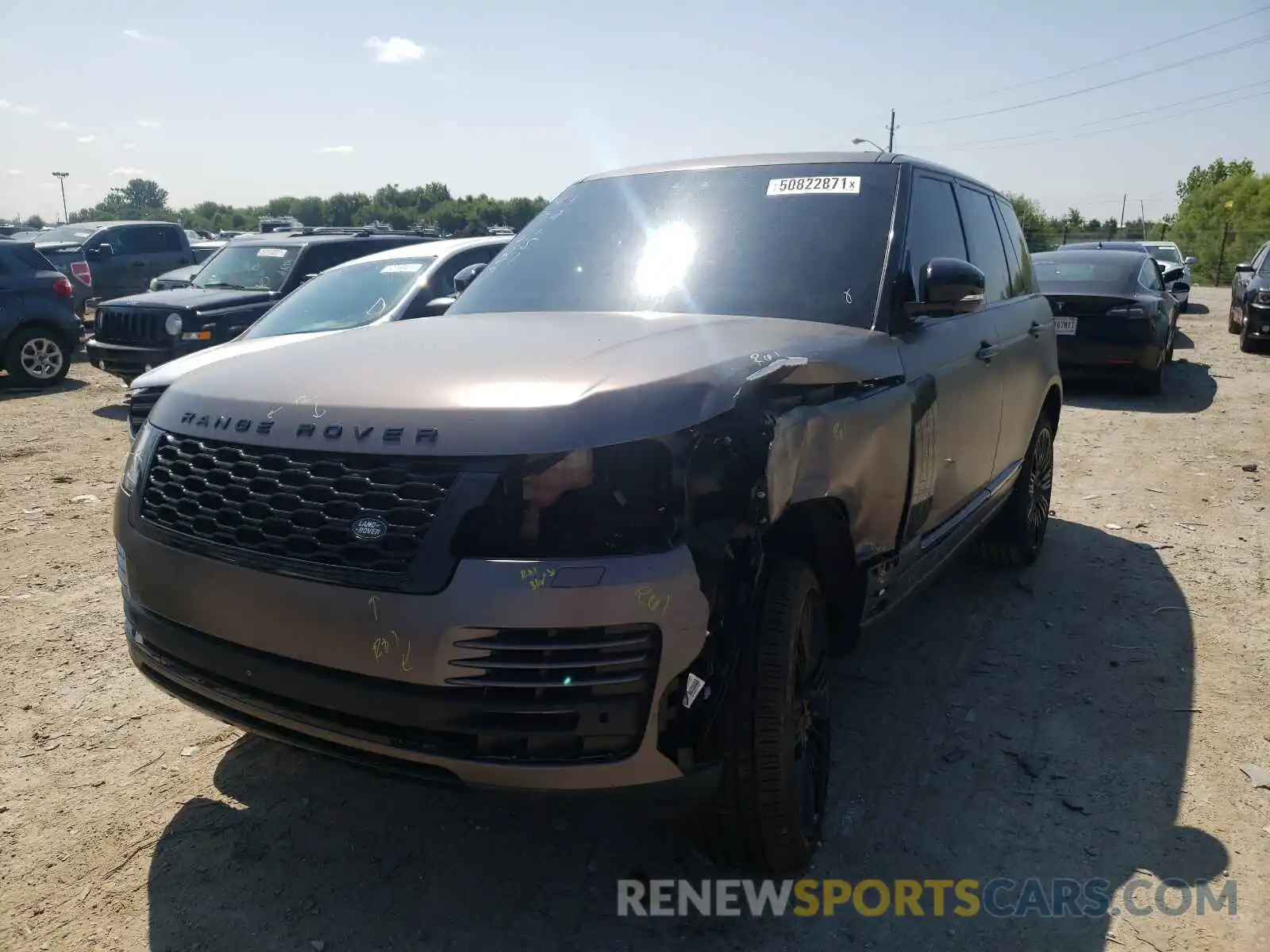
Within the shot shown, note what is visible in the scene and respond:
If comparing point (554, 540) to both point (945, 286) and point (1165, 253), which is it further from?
point (1165, 253)

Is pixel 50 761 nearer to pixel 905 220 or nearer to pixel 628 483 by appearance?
pixel 628 483

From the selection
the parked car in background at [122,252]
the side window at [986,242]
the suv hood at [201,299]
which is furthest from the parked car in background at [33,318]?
the side window at [986,242]

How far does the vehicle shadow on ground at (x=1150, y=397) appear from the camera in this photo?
10.2m

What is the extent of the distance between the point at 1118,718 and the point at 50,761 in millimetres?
3777

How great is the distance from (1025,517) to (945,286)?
233 centimetres

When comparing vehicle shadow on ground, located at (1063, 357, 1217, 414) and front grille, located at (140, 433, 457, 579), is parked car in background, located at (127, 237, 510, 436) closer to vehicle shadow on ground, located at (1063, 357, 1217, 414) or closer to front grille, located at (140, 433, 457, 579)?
front grille, located at (140, 433, 457, 579)

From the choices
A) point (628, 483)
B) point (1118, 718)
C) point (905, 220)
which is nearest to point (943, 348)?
point (905, 220)

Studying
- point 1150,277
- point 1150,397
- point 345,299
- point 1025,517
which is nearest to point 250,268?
point 345,299

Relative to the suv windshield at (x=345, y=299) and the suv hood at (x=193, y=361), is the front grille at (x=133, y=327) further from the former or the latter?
the suv hood at (x=193, y=361)

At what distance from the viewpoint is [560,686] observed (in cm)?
202

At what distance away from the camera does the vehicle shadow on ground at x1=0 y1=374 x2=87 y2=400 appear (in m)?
11.6

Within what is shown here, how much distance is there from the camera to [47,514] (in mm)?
6324

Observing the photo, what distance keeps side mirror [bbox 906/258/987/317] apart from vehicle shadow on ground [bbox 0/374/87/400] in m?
11.5

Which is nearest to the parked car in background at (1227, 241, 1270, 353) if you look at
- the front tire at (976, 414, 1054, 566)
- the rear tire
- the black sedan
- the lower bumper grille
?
the black sedan
